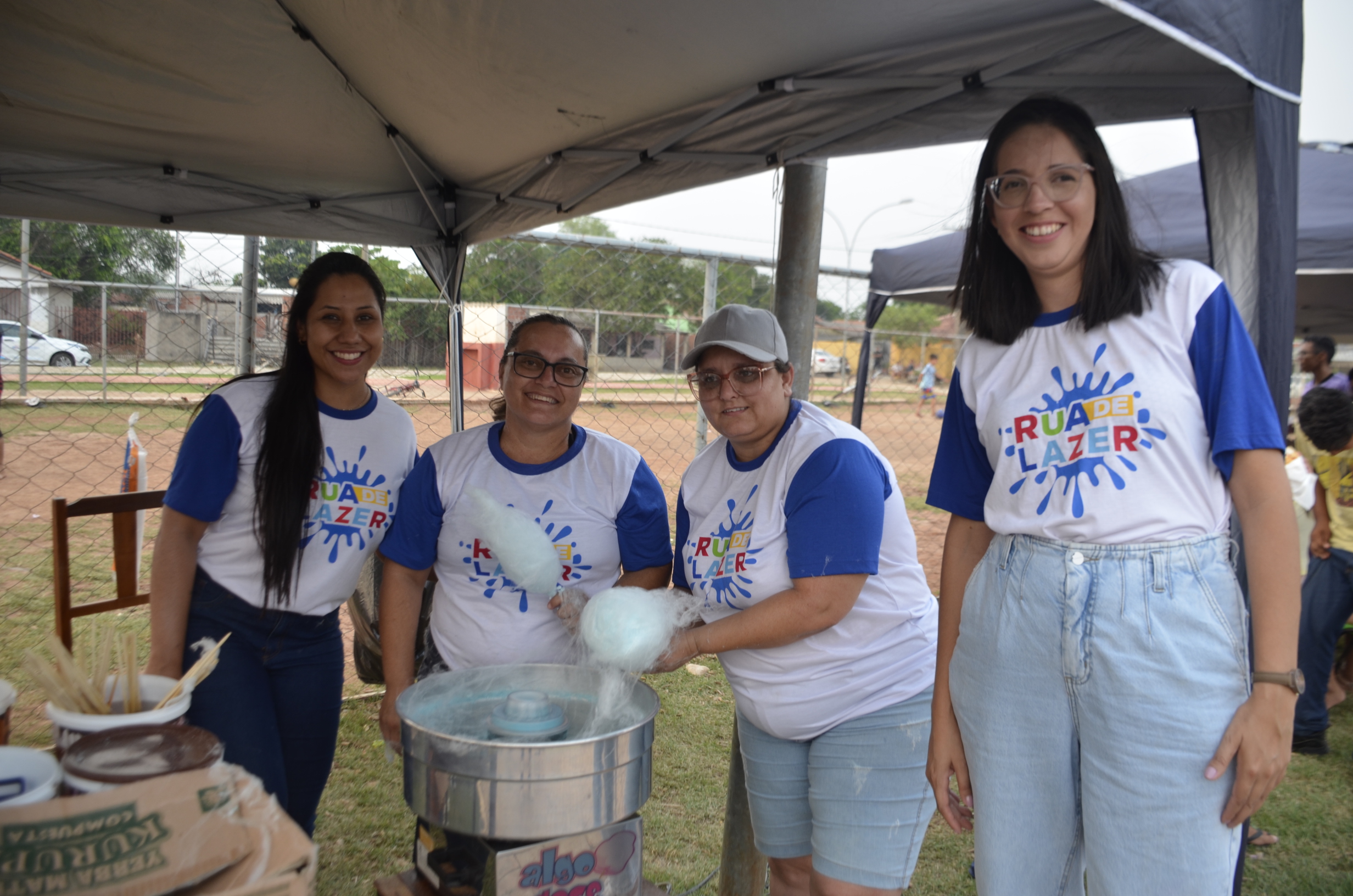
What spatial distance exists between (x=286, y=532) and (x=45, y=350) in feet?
44.8

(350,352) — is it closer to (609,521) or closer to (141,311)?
(609,521)

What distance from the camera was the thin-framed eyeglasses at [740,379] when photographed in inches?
71.6

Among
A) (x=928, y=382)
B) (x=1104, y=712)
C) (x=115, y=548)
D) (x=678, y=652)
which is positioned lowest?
(x=115, y=548)

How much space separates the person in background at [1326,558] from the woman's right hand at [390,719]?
415 centimetres

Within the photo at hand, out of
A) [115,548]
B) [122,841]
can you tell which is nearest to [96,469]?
[115,548]

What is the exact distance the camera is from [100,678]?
1184 millimetres

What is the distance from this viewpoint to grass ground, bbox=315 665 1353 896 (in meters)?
2.80

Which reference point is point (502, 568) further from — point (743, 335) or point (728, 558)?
point (743, 335)

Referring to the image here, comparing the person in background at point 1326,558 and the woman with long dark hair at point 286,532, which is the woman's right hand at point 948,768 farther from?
the person in background at point 1326,558

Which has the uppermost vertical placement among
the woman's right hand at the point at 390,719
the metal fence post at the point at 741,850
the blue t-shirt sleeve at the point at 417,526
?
the blue t-shirt sleeve at the point at 417,526

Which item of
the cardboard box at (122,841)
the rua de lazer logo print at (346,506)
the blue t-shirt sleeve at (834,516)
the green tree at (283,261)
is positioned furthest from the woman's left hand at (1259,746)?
the green tree at (283,261)

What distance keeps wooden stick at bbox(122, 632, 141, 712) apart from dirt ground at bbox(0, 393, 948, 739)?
292 centimetres

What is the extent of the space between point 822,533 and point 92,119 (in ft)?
9.38

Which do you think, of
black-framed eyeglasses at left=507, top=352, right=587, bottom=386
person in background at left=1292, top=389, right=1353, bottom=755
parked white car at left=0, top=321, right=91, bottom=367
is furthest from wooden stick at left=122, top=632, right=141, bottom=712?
parked white car at left=0, top=321, right=91, bottom=367
